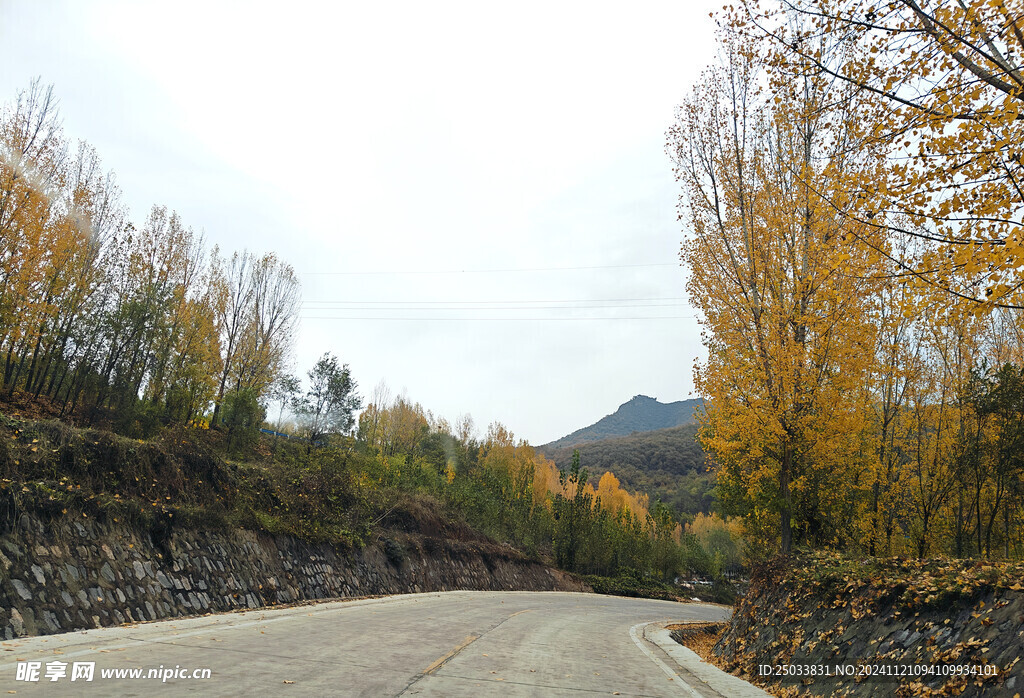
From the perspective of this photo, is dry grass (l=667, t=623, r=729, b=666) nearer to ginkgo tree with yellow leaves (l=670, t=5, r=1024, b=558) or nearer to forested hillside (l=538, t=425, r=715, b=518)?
ginkgo tree with yellow leaves (l=670, t=5, r=1024, b=558)

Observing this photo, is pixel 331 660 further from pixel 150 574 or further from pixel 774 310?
pixel 774 310

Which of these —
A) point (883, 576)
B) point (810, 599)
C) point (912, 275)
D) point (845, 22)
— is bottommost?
point (810, 599)

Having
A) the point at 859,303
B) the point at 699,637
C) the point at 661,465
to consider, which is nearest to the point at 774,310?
the point at 859,303

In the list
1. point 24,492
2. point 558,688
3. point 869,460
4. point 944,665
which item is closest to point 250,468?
point 24,492

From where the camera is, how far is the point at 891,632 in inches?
274

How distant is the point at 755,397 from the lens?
14.2 metres

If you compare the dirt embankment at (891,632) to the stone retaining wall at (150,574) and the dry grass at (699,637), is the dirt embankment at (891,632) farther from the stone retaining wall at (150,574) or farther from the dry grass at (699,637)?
the stone retaining wall at (150,574)

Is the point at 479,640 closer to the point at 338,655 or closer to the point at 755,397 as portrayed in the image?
the point at 338,655

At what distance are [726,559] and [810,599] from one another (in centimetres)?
7169

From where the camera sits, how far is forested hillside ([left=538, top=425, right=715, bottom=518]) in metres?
109

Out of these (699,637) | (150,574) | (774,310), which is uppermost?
(774,310)

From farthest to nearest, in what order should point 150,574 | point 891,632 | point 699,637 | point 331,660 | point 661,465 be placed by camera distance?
point 661,465 → point 699,637 → point 150,574 → point 891,632 → point 331,660

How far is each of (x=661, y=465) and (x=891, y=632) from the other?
125925 millimetres

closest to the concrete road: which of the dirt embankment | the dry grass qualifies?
the dirt embankment
